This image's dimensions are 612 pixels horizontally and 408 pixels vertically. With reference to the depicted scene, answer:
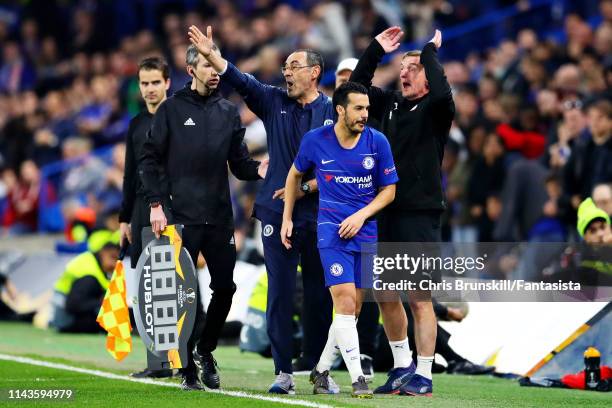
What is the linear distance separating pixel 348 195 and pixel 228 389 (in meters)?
1.63

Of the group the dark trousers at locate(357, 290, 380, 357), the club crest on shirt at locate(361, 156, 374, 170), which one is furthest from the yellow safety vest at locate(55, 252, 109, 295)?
the club crest on shirt at locate(361, 156, 374, 170)

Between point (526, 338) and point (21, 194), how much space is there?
13.9m

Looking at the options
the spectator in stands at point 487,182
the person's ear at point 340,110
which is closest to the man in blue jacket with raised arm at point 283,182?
the person's ear at point 340,110

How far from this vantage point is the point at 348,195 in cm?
943

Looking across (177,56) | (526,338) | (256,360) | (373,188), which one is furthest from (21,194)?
(373,188)

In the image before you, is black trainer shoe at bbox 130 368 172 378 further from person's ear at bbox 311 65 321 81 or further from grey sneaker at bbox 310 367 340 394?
person's ear at bbox 311 65 321 81

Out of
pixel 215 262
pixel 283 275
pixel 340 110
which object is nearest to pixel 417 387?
pixel 283 275

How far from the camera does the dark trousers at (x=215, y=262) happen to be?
9953mm

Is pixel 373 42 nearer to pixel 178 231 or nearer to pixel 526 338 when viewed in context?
pixel 178 231

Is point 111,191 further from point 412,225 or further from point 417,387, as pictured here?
point 417,387

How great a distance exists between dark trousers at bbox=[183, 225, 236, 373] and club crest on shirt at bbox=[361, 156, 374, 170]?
1.20m

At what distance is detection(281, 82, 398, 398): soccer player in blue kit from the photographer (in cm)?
936

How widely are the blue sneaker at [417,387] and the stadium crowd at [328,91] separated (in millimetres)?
4244

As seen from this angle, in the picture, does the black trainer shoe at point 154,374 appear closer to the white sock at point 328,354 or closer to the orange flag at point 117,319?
the orange flag at point 117,319
